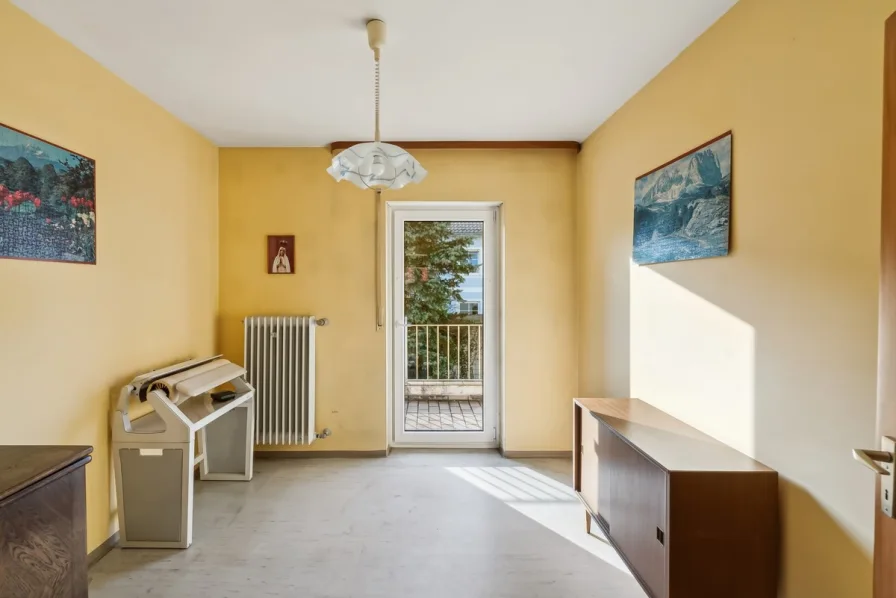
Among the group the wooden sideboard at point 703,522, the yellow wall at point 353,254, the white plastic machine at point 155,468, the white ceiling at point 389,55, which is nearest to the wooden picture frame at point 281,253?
the yellow wall at point 353,254

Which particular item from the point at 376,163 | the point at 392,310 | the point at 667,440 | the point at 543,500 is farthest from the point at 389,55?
the point at 543,500

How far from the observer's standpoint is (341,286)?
3.48m

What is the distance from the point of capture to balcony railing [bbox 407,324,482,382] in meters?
3.70

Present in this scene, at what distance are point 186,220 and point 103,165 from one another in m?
0.79

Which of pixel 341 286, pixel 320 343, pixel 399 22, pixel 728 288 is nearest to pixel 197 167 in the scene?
pixel 341 286

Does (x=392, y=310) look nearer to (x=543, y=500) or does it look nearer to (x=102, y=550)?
(x=543, y=500)

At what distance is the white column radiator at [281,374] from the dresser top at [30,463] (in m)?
1.98

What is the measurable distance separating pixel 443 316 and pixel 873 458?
293 cm

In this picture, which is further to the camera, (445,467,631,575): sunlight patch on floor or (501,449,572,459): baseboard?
(501,449,572,459): baseboard

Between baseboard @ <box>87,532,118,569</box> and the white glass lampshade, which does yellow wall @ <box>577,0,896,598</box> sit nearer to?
the white glass lampshade

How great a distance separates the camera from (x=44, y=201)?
6.21ft

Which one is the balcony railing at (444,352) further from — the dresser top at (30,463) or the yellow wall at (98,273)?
the dresser top at (30,463)

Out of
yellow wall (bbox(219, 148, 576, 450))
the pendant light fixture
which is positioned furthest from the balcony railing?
the pendant light fixture

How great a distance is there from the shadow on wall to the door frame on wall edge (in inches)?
70.0
